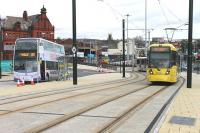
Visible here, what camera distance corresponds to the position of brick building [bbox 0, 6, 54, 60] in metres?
99.3

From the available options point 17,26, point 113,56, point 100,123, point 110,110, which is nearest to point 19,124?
point 100,123

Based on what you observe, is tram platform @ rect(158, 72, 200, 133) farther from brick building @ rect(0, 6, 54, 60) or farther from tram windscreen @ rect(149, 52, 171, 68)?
brick building @ rect(0, 6, 54, 60)

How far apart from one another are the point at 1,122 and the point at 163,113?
16.7 ft

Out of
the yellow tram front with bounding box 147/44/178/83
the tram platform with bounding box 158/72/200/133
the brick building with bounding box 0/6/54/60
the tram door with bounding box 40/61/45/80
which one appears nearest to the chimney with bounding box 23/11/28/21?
the brick building with bounding box 0/6/54/60

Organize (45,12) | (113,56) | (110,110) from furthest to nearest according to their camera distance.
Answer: (113,56)
(45,12)
(110,110)

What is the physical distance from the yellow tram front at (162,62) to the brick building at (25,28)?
219ft

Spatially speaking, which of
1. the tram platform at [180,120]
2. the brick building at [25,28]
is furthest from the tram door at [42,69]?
the brick building at [25,28]

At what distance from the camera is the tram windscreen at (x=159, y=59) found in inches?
1268

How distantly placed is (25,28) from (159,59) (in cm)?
7875

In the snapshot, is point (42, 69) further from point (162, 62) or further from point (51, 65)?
point (162, 62)

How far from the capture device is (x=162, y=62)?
106 ft

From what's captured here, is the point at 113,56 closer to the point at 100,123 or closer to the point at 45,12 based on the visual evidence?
the point at 45,12

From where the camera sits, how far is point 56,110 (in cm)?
1455

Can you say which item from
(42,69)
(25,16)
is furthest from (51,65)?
(25,16)
